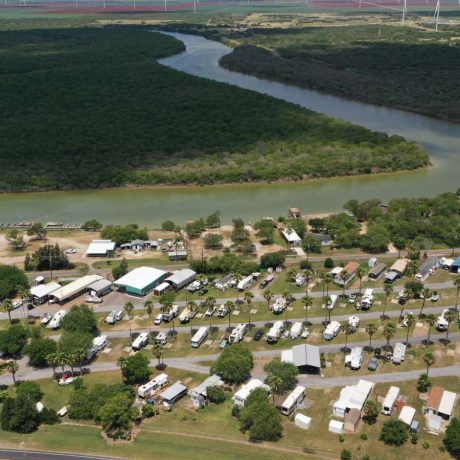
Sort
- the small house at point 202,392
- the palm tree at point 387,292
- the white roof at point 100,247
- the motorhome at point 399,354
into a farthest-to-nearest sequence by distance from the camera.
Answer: the white roof at point 100,247 < the palm tree at point 387,292 < the motorhome at point 399,354 < the small house at point 202,392

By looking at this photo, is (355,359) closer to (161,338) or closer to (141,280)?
(161,338)

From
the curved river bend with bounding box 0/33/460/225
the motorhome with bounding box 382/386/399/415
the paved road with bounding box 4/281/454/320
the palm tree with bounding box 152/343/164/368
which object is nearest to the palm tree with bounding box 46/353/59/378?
the palm tree with bounding box 152/343/164/368

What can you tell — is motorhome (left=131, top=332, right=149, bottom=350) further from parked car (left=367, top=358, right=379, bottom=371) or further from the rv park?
parked car (left=367, top=358, right=379, bottom=371)

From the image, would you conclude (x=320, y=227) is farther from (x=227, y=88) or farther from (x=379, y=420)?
(x=227, y=88)

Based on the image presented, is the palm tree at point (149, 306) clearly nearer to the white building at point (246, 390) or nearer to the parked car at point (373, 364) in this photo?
the white building at point (246, 390)

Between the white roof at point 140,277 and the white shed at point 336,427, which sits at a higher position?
the white roof at point 140,277

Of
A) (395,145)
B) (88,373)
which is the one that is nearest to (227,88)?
(395,145)

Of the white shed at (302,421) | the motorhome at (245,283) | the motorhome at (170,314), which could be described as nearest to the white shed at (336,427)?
the white shed at (302,421)

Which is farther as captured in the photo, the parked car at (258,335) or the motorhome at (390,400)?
the parked car at (258,335)
